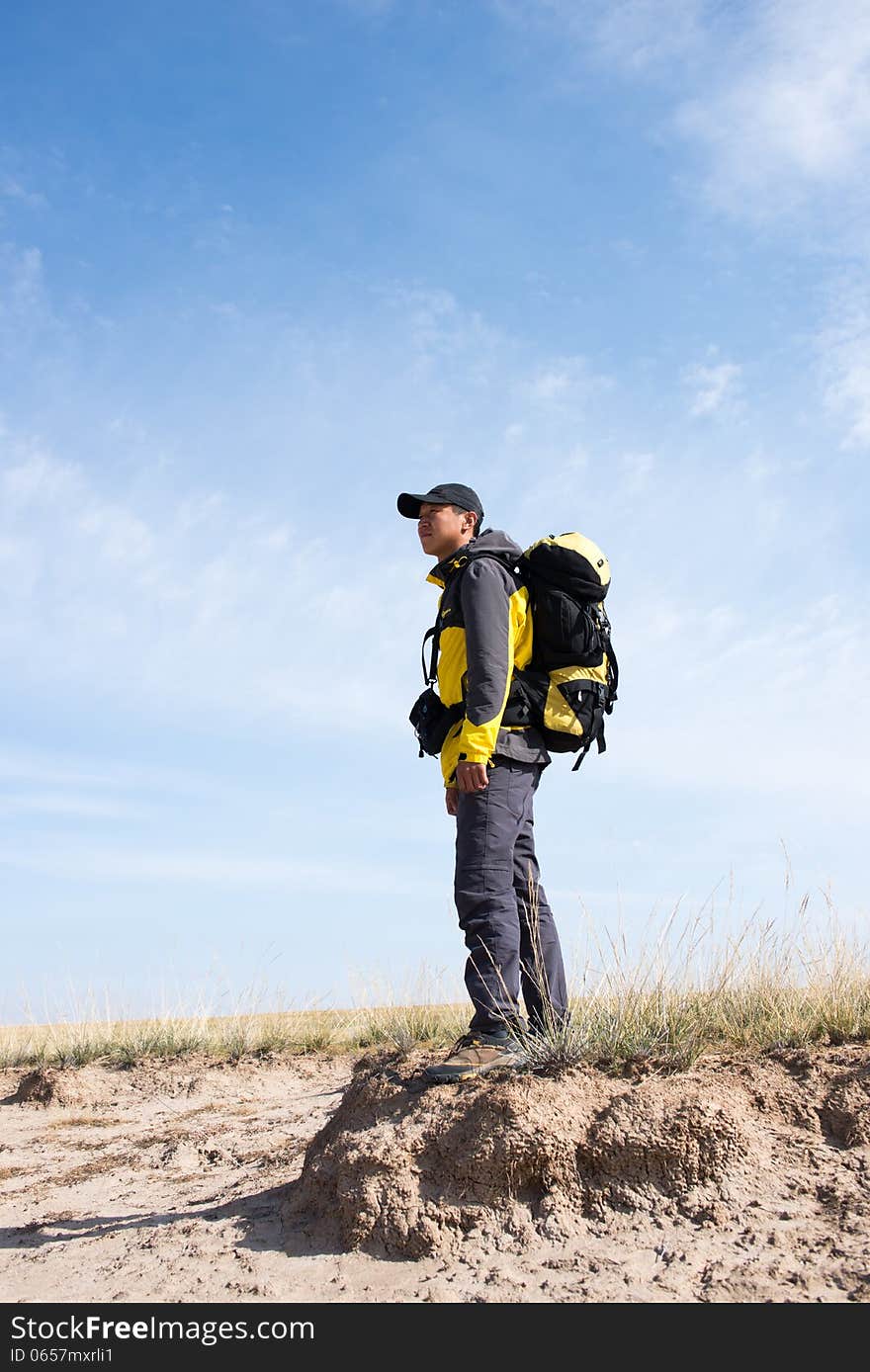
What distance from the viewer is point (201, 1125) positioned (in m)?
6.74

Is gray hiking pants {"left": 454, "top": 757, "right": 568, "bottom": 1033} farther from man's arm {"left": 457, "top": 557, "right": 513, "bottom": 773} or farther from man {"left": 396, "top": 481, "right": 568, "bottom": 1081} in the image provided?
man's arm {"left": 457, "top": 557, "right": 513, "bottom": 773}

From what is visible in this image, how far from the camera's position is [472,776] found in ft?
13.8

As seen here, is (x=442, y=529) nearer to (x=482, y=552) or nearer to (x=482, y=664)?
(x=482, y=552)

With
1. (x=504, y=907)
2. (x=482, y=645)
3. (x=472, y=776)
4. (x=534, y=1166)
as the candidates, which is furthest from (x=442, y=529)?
(x=534, y=1166)

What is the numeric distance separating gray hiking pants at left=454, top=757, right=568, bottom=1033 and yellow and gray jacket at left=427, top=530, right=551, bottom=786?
16cm

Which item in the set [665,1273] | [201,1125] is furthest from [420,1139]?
[201,1125]

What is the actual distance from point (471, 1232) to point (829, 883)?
3.52m

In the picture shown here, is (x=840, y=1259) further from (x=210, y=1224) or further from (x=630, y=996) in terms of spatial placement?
(x=210, y=1224)

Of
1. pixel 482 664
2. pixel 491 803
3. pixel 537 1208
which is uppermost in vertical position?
pixel 482 664

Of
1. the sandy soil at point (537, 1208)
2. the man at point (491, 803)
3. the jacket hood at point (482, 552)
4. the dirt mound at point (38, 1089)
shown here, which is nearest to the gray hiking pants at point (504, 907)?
the man at point (491, 803)

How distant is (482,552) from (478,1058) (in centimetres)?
216

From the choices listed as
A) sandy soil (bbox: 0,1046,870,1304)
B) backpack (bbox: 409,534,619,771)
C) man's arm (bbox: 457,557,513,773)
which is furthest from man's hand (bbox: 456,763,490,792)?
sandy soil (bbox: 0,1046,870,1304)
